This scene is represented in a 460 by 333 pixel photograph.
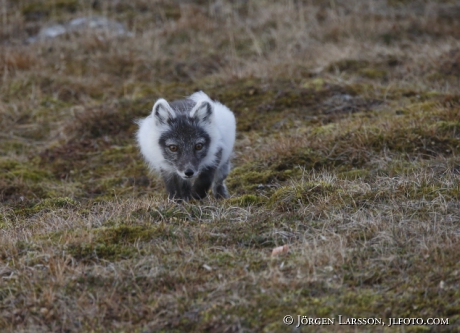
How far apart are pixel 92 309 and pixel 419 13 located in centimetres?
1412

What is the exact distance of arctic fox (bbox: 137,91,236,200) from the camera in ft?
23.5

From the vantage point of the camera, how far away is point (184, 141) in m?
7.18

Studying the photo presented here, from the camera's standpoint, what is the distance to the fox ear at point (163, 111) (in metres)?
7.17

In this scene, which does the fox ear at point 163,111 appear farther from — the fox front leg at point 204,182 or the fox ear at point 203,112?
the fox front leg at point 204,182

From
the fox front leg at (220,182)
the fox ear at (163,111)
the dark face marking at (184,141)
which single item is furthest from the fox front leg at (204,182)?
the fox ear at (163,111)

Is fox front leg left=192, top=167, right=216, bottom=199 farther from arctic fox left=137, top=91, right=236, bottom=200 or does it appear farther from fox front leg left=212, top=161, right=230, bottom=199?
fox front leg left=212, top=161, right=230, bottom=199

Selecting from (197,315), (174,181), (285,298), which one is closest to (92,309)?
(197,315)

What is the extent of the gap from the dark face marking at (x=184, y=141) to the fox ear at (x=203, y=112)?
6 centimetres

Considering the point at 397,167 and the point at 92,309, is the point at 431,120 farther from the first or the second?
the point at 92,309
